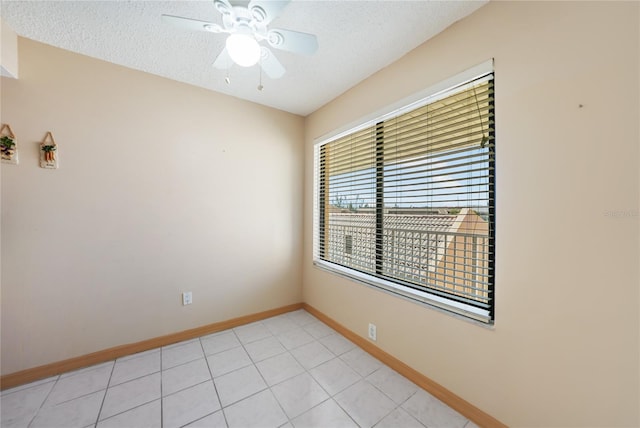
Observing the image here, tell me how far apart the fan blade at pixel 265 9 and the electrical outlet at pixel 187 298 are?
2.26 m

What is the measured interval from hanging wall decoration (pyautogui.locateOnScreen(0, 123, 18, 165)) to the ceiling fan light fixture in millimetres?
1735

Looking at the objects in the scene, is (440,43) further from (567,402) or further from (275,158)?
(567,402)

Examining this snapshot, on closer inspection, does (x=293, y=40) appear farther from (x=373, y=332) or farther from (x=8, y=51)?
(x=373, y=332)

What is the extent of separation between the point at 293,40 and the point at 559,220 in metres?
1.59

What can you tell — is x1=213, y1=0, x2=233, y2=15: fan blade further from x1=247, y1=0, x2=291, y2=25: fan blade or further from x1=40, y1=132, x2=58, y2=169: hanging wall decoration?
x1=40, y1=132, x2=58, y2=169: hanging wall decoration

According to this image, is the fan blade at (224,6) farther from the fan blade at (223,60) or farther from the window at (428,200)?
the window at (428,200)

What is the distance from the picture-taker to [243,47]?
4.07ft

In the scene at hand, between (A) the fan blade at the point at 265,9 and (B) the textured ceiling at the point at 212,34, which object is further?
(B) the textured ceiling at the point at 212,34

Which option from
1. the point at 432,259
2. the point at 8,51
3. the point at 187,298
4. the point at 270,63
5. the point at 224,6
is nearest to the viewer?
the point at 224,6

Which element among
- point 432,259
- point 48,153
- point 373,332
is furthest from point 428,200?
point 48,153

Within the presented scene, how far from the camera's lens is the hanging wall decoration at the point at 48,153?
1.75 meters

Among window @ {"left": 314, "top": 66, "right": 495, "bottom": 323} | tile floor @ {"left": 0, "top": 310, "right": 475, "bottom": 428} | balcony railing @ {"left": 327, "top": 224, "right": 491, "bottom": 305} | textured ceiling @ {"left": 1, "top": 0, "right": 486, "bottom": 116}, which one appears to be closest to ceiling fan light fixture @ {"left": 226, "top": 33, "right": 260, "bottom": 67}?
textured ceiling @ {"left": 1, "top": 0, "right": 486, "bottom": 116}

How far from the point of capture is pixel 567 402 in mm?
1111

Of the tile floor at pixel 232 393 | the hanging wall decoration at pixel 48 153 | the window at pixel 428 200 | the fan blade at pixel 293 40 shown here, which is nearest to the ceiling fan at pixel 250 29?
the fan blade at pixel 293 40
